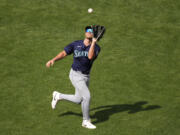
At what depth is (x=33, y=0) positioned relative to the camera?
16.3m

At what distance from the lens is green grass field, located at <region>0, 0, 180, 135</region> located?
9.02 meters

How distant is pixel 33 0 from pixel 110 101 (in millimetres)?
8201

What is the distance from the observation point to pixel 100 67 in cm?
1202

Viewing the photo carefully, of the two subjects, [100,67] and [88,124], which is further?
[100,67]

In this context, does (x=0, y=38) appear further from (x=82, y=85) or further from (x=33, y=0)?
(x=82, y=85)

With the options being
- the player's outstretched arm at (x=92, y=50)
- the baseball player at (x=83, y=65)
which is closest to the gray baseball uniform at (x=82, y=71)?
the baseball player at (x=83, y=65)

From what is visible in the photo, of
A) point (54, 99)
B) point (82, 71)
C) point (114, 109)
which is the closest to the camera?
point (82, 71)

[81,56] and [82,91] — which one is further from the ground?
[81,56]

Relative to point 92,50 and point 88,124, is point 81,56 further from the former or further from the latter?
point 88,124

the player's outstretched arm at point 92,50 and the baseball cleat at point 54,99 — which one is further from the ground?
the player's outstretched arm at point 92,50

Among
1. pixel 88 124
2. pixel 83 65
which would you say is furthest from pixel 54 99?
pixel 83 65

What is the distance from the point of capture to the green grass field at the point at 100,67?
29.6 ft

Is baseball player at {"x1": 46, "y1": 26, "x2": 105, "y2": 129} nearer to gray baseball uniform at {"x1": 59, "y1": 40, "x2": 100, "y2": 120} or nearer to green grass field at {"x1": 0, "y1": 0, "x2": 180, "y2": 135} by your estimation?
gray baseball uniform at {"x1": 59, "y1": 40, "x2": 100, "y2": 120}

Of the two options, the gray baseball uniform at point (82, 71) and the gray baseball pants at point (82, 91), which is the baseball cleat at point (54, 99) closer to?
the gray baseball pants at point (82, 91)
